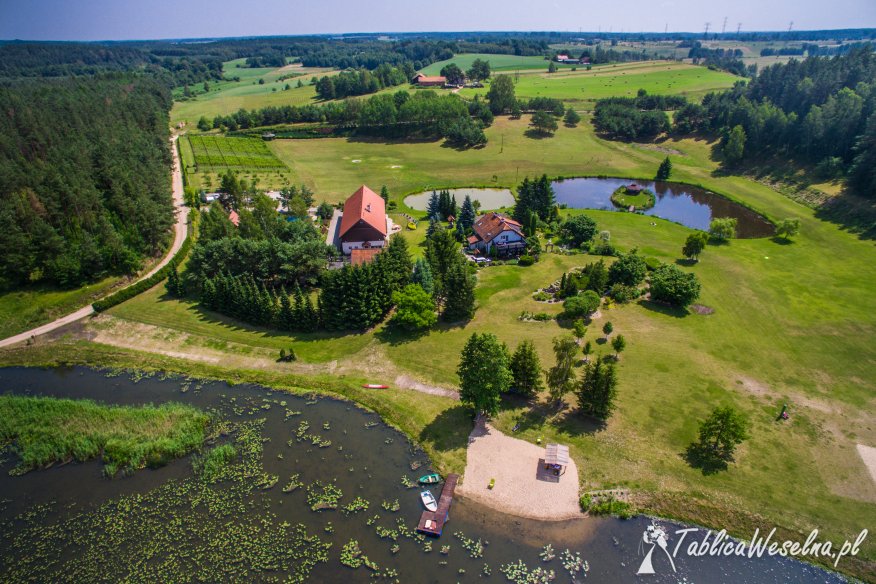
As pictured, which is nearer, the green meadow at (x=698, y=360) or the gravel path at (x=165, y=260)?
the green meadow at (x=698, y=360)

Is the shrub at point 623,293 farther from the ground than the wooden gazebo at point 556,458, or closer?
farther from the ground

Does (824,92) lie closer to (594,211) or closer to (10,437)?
(594,211)

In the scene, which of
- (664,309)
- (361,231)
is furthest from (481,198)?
(664,309)

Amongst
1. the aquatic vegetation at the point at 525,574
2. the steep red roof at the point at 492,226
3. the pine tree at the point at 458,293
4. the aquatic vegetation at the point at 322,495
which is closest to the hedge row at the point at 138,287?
the pine tree at the point at 458,293

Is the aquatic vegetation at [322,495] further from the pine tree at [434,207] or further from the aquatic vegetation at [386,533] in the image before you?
the pine tree at [434,207]

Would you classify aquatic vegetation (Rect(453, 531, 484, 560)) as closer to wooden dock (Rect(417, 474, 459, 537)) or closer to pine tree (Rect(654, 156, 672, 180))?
wooden dock (Rect(417, 474, 459, 537))

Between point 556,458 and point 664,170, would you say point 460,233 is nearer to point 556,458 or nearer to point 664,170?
point 556,458
